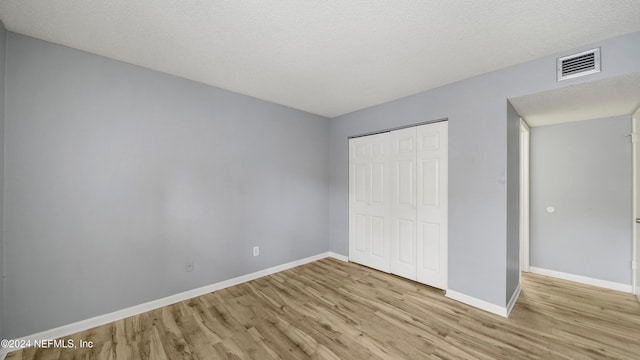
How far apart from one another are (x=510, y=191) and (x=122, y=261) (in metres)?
3.99

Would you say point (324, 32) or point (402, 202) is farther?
point (402, 202)

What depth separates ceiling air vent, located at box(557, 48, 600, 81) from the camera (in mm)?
1881

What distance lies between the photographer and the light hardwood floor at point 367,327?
1804mm

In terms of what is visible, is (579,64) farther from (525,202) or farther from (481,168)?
(525,202)

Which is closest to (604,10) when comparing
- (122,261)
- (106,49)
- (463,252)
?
(463,252)

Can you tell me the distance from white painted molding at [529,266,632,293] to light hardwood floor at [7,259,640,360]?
14 centimetres

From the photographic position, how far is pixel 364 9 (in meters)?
1.56

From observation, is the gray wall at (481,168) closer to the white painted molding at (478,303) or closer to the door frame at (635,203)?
the white painted molding at (478,303)

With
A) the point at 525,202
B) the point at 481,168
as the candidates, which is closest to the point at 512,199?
the point at 481,168

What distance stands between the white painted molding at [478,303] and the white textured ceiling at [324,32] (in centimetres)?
243

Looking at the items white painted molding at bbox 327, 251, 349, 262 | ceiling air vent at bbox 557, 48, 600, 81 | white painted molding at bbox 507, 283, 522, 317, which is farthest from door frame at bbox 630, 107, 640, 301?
white painted molding at bbox 327, 251, 349, 262

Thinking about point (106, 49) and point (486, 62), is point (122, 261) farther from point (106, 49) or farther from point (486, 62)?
point (486, 62)

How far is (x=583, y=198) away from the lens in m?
3.02

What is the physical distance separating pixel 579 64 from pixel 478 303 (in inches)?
94.8
